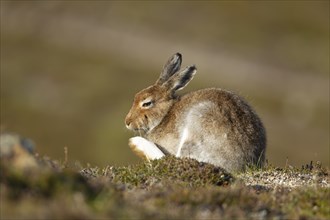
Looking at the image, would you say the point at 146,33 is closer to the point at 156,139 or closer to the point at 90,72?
the point at 90,72

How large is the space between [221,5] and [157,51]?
10.3 m

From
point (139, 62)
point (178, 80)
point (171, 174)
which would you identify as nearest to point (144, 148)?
point (178, 80)

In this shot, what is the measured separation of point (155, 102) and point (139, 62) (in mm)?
70543

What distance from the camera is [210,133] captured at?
16203 mm

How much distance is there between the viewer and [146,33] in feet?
323

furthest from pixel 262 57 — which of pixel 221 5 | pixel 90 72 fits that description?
pixel 90 72

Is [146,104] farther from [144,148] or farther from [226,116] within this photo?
[226,116]

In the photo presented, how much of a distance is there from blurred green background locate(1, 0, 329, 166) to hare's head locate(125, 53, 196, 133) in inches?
1326

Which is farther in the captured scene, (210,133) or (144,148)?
(144,148)

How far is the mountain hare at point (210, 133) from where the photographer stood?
1617cm

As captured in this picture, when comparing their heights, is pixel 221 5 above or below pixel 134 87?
above

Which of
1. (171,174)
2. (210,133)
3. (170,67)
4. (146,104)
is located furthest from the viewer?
(170,67)

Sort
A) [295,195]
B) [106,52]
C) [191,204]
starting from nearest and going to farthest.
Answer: [191,204] < [295,195] < [106,52]

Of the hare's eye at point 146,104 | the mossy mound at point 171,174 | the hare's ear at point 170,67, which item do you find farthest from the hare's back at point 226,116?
the mossy mound at point 171,174
